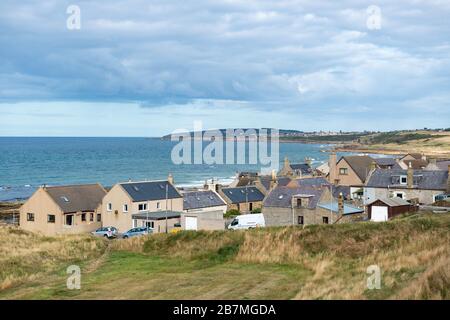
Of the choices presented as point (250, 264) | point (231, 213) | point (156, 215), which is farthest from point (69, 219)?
point (250, 264)

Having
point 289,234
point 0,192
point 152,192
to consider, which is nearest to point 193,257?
point 289,234

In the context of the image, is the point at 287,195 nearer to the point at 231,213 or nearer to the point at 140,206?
the point at 231,213

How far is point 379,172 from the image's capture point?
202ft

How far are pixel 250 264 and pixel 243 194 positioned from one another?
45018 millimetres

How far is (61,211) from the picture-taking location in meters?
57.0

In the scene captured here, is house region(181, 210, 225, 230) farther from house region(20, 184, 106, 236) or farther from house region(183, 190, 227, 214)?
house region(20, 184, 106, 236)

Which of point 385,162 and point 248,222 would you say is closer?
point 248,222

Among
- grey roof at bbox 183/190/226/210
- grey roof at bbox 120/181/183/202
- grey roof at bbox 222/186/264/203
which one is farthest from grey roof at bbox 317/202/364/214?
grey roof at bbox 222/186/264/203

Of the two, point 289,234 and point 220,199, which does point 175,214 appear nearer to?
point 220,199

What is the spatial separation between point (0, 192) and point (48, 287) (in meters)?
107

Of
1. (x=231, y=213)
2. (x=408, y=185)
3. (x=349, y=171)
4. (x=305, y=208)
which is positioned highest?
(x=349, y=171)

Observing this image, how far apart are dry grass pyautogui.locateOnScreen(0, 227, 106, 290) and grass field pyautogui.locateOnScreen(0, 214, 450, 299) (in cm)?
6

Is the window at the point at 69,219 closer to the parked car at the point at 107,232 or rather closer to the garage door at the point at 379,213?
the parked car at the point at 107,232

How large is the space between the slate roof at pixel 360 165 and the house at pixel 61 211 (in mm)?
34676
